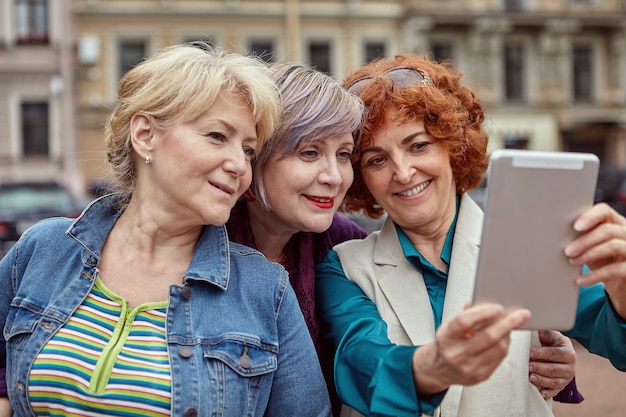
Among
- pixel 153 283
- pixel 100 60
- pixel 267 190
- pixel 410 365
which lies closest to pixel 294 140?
pixel 267 190

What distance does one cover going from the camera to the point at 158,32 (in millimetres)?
22516

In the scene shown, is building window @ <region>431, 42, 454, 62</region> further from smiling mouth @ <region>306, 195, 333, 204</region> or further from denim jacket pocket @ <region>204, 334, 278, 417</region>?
denim jacket pocket @ <region>204, 334, 278, 417</region>

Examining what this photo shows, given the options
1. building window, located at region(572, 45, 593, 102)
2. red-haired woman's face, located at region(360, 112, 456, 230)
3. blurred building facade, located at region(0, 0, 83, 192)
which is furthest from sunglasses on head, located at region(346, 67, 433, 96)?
building window, located at region(572, 45, 593, 102)

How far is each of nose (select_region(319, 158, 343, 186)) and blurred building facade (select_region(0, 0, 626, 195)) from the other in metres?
19.9

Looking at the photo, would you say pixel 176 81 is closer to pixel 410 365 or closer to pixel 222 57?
pixel 222 57

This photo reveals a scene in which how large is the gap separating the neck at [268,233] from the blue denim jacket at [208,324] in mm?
264

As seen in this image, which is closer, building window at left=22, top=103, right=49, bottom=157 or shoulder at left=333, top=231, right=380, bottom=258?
shoulder at left=333, top=231, right=380, bottom=258

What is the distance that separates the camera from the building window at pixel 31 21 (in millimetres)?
21047

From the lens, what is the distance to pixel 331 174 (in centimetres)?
214

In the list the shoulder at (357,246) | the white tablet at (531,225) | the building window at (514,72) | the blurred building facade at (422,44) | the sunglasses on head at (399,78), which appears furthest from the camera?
the building window at (514,72)

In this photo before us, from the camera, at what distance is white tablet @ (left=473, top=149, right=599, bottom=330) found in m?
1.47

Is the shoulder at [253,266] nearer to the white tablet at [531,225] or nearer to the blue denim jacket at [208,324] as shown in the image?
the blue denim jacket at [208,324]

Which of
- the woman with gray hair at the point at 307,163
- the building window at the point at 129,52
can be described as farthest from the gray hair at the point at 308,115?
the building window at the point at 129,52

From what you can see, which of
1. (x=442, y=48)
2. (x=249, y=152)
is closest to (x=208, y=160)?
(x=249, y=152)
